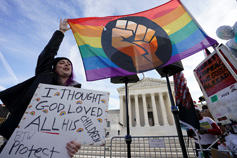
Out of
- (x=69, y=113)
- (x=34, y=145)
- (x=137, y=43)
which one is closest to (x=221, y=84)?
(x=137, y=43)

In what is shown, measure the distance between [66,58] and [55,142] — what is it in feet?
4.72

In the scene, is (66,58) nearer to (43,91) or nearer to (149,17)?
(43,91)

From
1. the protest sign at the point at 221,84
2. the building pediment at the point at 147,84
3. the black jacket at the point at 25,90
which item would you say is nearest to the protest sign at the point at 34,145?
the black jacket at the point at 25,90

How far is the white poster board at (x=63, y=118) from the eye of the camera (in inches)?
35.6

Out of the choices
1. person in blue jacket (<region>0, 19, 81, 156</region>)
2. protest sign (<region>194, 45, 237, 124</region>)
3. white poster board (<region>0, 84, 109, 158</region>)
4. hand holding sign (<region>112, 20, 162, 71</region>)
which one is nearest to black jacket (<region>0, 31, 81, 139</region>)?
person in blue jacket (<region>0, 19, 81, 156</region>)

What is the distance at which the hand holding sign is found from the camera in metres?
2.18

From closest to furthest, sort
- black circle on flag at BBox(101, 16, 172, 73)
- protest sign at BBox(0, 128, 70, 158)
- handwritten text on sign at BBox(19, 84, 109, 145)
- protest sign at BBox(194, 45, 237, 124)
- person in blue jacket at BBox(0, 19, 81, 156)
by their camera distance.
Result: protest sign at BBox(0, 128, 70, 158), handwritten text on sign at BBox(19, 84, 109, 145), person in blue jacket at BBox(0, 19, 81, 156), protest sign at BBox(194, 45, 237, 124), black circle on flag at BBox(101, 16, 172, 73)

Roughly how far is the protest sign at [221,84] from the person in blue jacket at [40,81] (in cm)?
204

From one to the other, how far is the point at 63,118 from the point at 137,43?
2.05m

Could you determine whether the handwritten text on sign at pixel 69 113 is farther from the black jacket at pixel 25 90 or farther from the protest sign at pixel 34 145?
the black jacket at pixel 25 90

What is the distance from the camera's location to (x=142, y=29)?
2.38 metres

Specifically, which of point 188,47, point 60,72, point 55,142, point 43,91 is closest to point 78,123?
point 55,142

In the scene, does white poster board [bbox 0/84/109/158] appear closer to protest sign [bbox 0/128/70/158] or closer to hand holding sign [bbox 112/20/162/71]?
protest sign [bbox 0/128/70/158]

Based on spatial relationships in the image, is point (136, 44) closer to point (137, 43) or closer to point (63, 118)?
point (137, 43)
